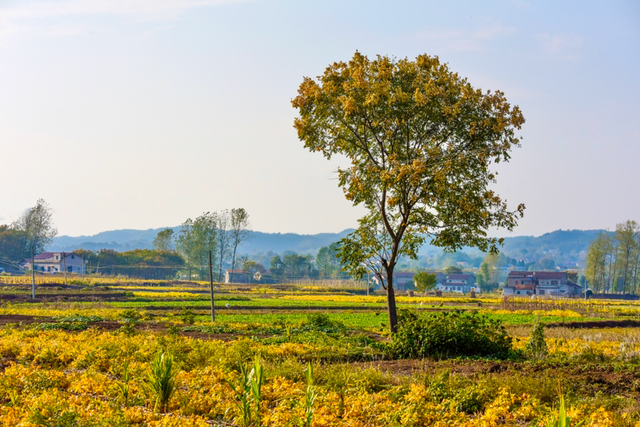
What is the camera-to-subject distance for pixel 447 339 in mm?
15305

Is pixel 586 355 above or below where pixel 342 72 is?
below

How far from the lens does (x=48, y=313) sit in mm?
29141

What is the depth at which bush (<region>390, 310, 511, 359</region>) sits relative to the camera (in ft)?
49.9

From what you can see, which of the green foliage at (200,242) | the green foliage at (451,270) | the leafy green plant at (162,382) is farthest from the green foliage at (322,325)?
the green foliage at (451,270)

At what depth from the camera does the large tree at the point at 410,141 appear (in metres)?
17.8

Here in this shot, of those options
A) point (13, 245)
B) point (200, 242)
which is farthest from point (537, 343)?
point (13, 245)

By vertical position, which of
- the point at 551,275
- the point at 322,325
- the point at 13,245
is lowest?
the point at 551,275

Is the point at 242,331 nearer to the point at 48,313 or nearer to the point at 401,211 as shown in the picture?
the point at 401,211

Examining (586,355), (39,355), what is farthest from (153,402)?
(586,355)

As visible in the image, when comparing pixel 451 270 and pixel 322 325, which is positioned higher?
pixel 322 325

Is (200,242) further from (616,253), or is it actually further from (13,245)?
(616,253)

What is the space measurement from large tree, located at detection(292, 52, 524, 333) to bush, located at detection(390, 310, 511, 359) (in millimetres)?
3134

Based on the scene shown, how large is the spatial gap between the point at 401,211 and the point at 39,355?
37.9ft

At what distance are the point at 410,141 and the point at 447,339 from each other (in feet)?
22.9
